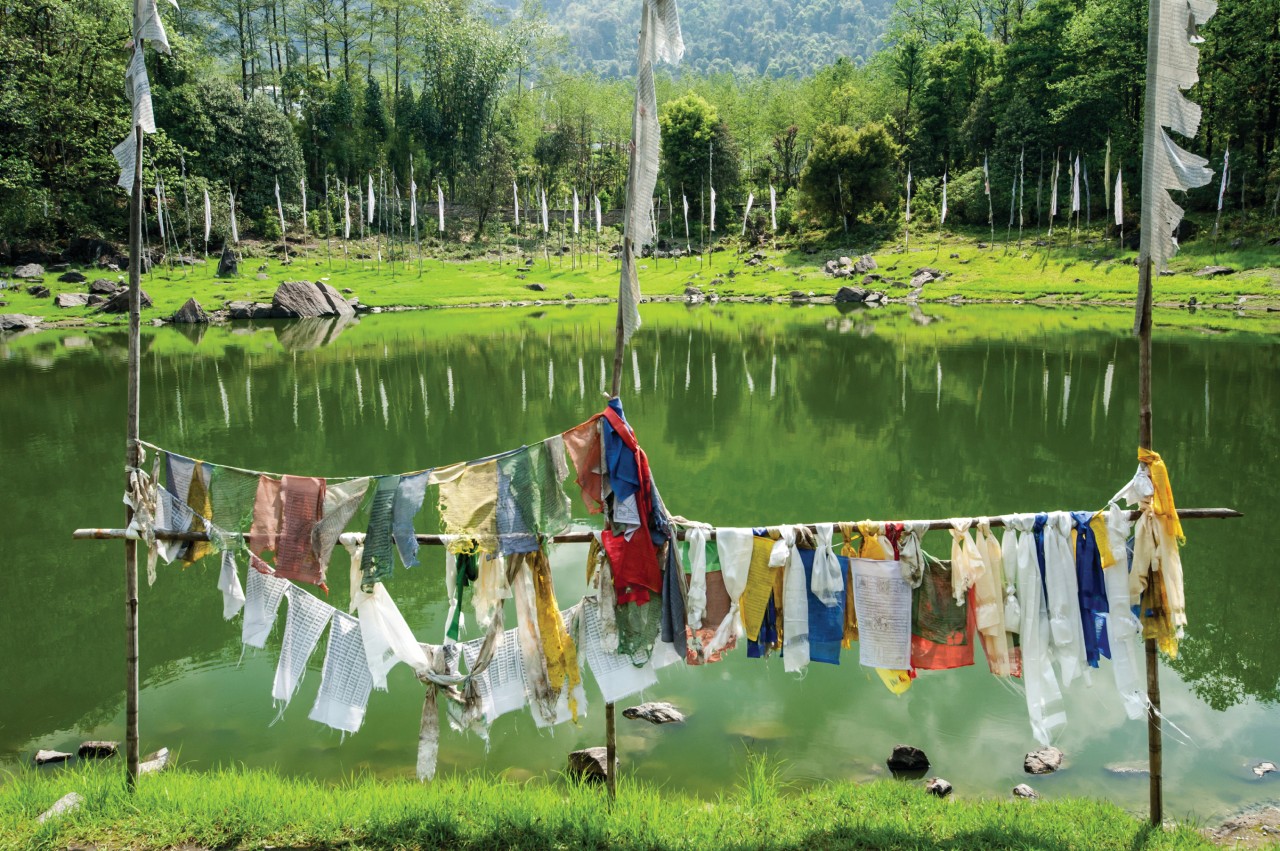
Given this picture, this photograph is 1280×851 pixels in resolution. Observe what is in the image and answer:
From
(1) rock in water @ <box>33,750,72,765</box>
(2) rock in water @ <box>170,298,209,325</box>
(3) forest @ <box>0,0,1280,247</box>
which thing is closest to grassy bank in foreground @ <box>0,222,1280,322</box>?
(2) rock in water @ <box>170,298,209,325</box>

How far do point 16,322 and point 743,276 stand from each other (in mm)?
44238

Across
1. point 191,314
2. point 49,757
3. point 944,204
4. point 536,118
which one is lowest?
point 49,757

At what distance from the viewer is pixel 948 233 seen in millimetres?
65875

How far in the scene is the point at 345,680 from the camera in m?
6.39

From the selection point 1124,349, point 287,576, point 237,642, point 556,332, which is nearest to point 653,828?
point 287,576

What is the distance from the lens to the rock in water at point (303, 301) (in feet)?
168

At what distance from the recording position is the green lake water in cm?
820

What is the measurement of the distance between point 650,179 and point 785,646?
345 centimetres

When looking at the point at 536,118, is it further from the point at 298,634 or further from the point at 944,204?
the point at 298,634

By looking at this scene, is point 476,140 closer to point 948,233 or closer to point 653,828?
point 948,233

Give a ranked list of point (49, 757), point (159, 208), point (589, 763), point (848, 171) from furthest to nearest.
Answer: point (848, 171), point (159, 208), point (49, 757), point (589, 763)

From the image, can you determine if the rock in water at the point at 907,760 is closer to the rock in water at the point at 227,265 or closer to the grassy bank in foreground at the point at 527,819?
the grassy bank in foreground at the point at 527,819

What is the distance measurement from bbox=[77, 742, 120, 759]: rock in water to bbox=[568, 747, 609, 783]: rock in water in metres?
4.26

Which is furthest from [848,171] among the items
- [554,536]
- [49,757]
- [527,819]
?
[527,819]
